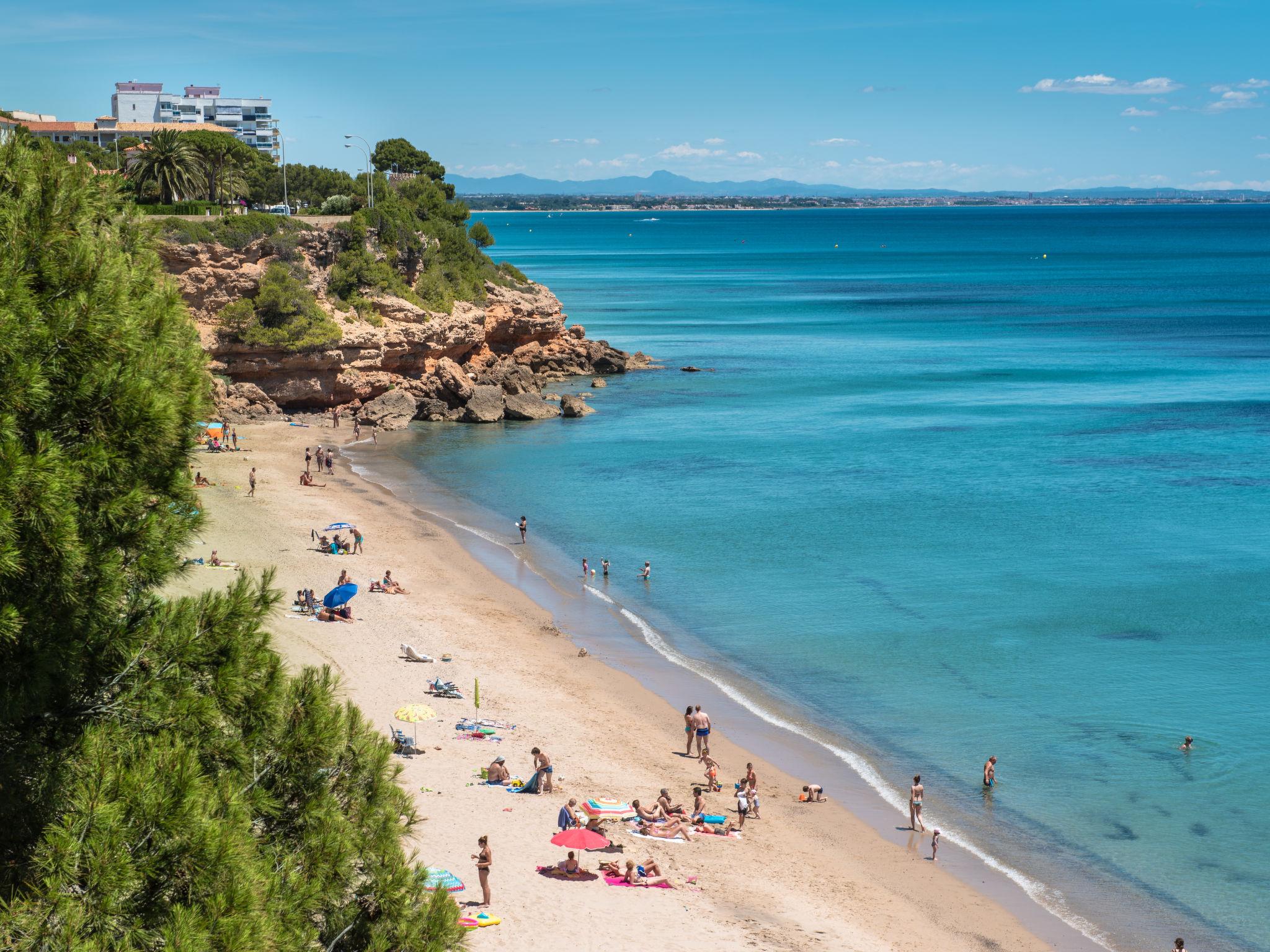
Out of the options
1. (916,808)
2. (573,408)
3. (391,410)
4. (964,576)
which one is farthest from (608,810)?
(573,408)

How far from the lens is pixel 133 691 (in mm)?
8250

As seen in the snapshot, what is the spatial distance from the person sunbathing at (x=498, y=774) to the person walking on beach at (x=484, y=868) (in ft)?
11.5

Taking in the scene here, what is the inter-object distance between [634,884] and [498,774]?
3.87 m

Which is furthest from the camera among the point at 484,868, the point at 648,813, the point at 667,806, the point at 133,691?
the point at 667,806

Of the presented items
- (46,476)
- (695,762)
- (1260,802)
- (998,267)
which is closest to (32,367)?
(46,476)

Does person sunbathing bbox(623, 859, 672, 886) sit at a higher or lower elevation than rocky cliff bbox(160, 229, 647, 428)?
lower

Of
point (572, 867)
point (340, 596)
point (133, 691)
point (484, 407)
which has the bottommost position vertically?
point (572, 867)

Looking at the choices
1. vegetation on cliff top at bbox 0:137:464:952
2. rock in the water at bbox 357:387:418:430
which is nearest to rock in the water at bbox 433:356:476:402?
rock in the water at bbox 357:387:418:430

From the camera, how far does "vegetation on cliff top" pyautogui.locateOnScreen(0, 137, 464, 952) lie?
24.0 feet

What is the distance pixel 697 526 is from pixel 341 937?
3108cm

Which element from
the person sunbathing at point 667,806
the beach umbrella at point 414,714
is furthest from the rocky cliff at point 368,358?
the person sunbathing at point 667,806

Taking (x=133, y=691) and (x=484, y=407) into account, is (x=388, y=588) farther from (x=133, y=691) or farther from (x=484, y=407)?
(x=484, y=407)

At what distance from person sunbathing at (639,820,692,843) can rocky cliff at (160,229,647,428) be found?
35452mm

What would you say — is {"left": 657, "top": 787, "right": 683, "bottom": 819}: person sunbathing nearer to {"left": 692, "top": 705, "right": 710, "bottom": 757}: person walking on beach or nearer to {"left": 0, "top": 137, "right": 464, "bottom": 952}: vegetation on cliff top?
{"left": 692, "top": 705, "right": 710, "bottom": 757}: person walking on beach
